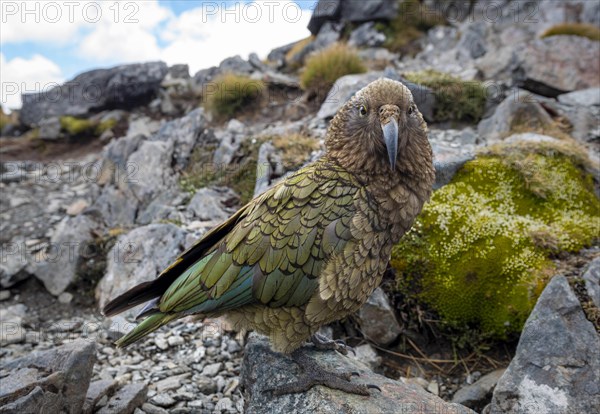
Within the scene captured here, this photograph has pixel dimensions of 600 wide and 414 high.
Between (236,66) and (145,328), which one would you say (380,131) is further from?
(236,66)

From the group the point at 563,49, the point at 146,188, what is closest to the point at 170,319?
the point at 146,188

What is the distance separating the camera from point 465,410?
3.58 meters

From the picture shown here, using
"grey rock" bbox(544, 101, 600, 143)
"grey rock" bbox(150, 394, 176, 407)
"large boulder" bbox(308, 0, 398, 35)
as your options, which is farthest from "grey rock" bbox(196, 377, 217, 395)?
"large boulder" bbox(308, 0, 398, 35)

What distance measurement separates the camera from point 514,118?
8.66 m

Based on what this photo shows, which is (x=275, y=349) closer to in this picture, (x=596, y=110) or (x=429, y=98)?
(x=429, y=98)

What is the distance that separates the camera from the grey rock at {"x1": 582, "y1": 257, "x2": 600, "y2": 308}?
445cm

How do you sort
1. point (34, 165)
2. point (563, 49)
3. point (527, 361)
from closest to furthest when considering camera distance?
point (527, 361) → point (563, 49) → point (34, 165)

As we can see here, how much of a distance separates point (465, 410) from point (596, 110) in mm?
8591

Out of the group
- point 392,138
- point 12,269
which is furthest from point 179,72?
point 392,138

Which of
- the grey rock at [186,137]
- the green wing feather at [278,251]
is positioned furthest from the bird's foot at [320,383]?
the grey rock at [186,137]

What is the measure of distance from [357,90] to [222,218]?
3745mm

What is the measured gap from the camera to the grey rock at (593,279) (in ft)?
14.6

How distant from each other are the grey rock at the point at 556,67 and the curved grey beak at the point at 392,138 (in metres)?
9.51

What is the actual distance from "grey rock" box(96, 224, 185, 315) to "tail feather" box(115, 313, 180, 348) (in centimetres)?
285
